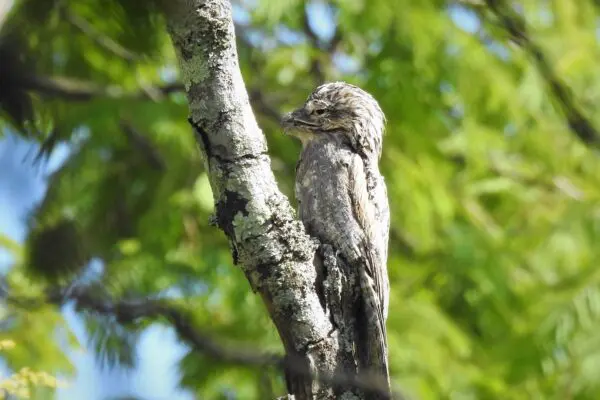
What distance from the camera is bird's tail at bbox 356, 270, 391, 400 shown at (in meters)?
3.28

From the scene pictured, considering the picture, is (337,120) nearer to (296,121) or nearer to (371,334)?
(296,121)

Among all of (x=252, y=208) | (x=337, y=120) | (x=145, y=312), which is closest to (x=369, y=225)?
(x=337, y=120)

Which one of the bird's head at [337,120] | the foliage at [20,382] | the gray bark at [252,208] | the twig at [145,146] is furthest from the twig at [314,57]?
the foliage at [20,382]

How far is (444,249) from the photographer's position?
8406 millimetres

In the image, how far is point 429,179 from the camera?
7875mm

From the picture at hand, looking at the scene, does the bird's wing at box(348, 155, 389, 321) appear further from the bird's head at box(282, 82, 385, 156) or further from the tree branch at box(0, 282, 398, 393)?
the tree branch at box(0, 282, 398, 393)

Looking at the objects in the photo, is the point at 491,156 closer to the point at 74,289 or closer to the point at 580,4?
the point at 580,4

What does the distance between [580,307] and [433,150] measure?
190 centimetres

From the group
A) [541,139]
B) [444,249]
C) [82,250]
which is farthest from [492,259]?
[82,250]

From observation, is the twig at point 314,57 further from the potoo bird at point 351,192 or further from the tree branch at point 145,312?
the tree branch at point 145,312

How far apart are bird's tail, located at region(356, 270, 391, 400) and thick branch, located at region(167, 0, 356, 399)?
274mm

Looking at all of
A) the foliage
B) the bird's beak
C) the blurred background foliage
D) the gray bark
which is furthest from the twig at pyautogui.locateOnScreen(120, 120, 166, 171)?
the foliage

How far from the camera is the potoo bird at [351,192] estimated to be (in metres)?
3.53

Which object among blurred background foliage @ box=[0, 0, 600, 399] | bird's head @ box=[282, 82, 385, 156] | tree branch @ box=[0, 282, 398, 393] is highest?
blurred background foliage @ box=[0, 0, 600, 399]
